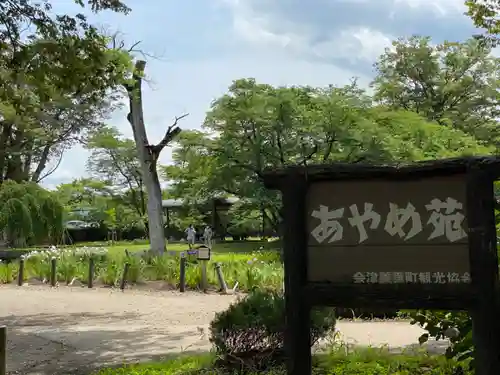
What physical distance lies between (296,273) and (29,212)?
2055 cm

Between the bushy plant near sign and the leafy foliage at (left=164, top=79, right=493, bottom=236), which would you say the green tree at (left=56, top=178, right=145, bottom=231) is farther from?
the bushy plant near sign

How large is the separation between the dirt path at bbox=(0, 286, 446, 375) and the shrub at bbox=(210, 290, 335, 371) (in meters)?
1.56

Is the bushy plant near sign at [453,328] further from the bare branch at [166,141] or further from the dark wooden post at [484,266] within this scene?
the bare branch at [166,141]

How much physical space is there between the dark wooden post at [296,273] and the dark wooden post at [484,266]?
1.01m

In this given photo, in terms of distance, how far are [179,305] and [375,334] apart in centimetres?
504

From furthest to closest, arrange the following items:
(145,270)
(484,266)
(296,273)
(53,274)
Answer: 1. (53,274)
2. (145,270)
3. (296,273)
4. (484,266)

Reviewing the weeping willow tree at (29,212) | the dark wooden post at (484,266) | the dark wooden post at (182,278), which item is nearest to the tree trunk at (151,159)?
Result: the dark wooden post at (182,278)

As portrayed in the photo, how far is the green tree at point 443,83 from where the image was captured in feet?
93.7

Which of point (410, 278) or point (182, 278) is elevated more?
point (410, 278)

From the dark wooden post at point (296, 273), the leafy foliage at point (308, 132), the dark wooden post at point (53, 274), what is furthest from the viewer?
the leafy foliage at point (308, 132)

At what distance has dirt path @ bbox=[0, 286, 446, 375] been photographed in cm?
685

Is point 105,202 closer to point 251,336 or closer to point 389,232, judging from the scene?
point 251,336

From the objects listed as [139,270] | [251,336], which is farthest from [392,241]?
[139,270]

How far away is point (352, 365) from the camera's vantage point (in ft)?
17.4
